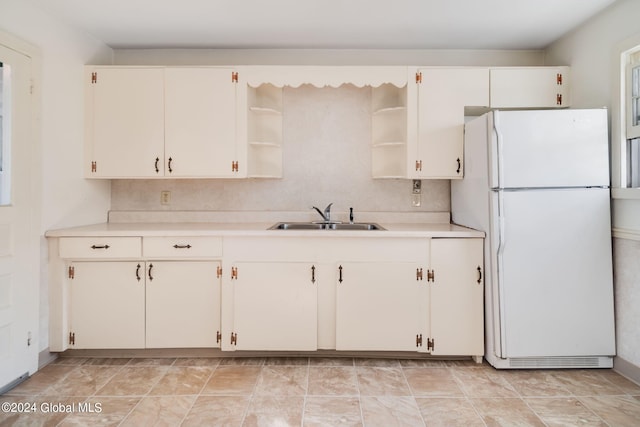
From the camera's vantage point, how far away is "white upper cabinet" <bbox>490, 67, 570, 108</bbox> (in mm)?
2775

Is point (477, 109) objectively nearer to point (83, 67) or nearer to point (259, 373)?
point (259, 373)

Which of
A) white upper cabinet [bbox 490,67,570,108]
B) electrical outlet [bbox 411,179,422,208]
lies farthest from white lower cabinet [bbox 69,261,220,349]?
white upper cabinet [bbox 490,67,570,108]

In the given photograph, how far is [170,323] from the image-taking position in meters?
2.53

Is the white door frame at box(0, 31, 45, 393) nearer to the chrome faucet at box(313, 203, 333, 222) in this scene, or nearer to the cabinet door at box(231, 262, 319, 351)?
the cabinet door at box(231, 262, 319, 351)

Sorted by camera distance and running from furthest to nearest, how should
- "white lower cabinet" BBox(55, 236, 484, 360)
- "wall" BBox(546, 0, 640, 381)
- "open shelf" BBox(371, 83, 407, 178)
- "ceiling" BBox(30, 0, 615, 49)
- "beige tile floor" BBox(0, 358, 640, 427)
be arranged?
"open shelf" BBox(371, 83, 407, 178)
"white lower cabinet" BBox(55, 236, 484, 360)
"ceiling" BBox(30, 0, 615, 49)
"wall" BBox(546, 0, 640, 381)
"beige tile floor" BBox(0, 358, 640, 427)

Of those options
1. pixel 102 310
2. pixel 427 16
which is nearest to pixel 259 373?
pixel 102 310

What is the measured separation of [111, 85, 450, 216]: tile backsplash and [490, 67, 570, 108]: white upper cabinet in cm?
79

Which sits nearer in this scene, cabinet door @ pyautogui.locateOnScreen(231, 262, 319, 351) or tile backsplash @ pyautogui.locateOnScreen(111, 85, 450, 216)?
cabinet door @ pyautogui.locateOnScreen(231, 262, 319, 351)

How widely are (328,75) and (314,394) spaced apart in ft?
7.18

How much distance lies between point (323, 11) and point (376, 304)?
6.54 ft

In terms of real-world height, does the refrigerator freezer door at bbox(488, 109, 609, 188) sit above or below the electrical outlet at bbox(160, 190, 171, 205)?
above

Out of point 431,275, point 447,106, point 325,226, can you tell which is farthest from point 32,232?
point 447,106

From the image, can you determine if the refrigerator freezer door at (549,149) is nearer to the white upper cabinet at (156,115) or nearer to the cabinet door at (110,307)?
the white upper cabinet at (156,115)

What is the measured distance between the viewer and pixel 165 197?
318 cm
